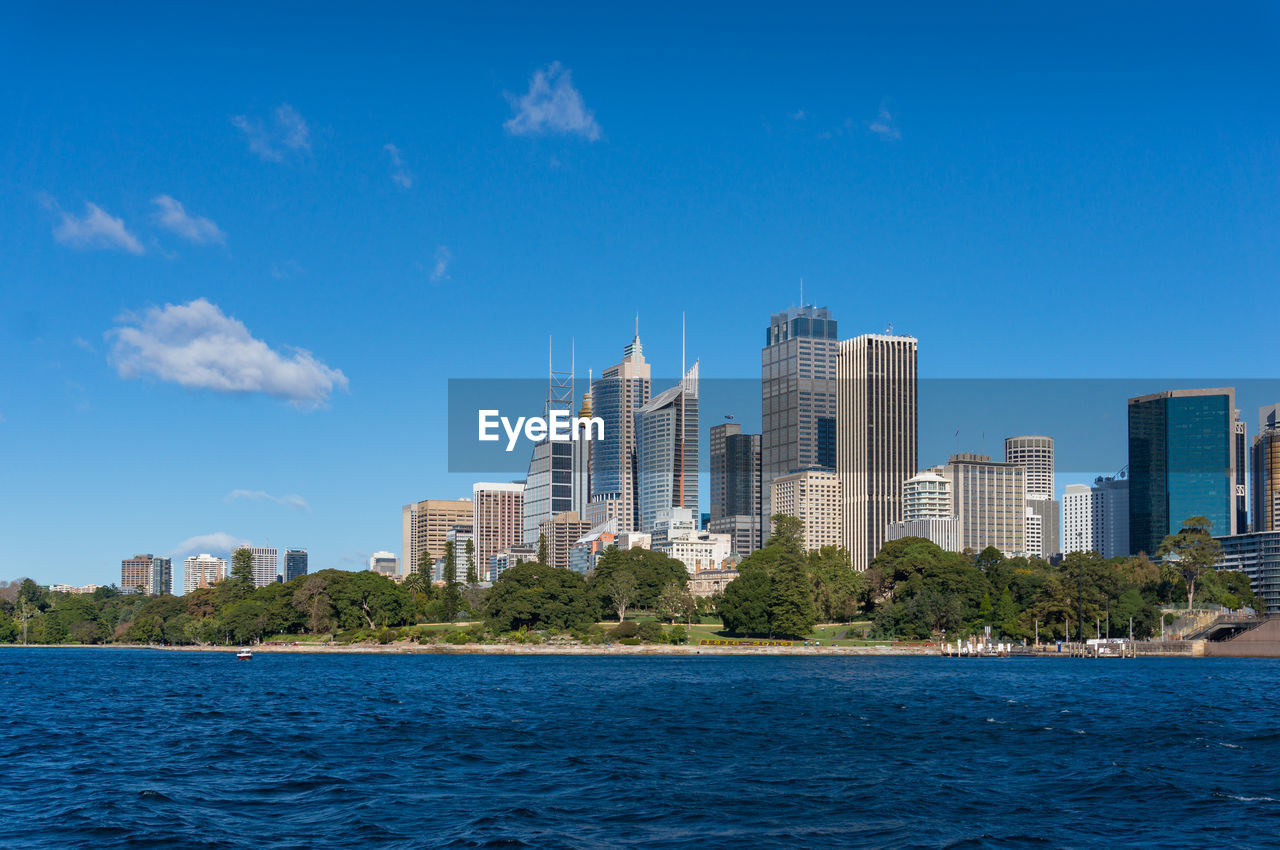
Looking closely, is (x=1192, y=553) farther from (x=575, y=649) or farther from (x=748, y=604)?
(x=575, y=649)

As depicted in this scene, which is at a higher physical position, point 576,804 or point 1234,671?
point 576,804

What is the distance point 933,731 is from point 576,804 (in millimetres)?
23668

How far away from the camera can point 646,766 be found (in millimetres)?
42438

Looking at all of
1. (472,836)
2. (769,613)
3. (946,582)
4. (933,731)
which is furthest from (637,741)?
(946,582)

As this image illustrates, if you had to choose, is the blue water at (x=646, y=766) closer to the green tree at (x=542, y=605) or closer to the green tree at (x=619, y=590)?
the green tree at (x=542, y=605)

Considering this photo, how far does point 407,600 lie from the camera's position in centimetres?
17188

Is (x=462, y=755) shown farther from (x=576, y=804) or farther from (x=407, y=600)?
(x=407, y=600)

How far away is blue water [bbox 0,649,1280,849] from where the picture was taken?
31281 millimetres

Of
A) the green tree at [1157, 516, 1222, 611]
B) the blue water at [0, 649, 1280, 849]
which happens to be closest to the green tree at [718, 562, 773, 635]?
the blue water at [0, 649, 1280, 849]

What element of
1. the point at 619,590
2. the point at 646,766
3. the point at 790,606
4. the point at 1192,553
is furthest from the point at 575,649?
the point at 646,766

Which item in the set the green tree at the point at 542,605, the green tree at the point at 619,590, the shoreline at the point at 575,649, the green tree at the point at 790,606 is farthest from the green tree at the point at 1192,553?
the green tree at the point at 542,605

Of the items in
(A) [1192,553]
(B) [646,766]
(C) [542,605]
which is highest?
(A) [1192,553]

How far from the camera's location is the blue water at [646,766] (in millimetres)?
31281

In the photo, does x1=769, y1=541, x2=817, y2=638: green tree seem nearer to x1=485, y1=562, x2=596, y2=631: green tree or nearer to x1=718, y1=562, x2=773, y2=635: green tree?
x1=718, y1=562, x2=773, y2=635: green tree
